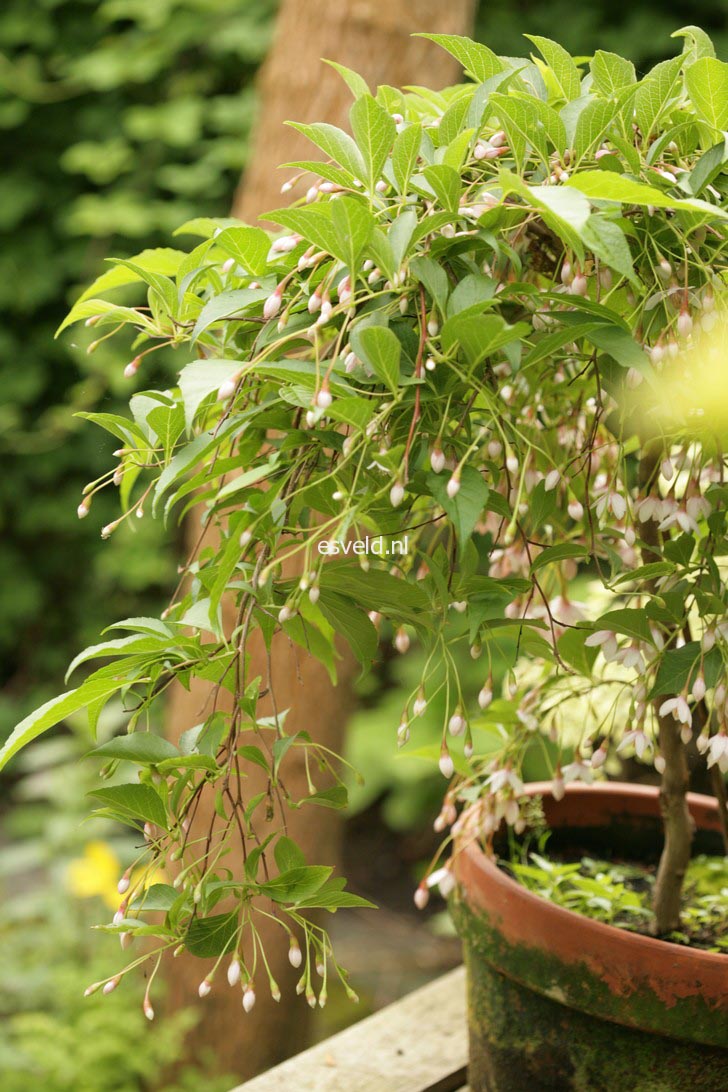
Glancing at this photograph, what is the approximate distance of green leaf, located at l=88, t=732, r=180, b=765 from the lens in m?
0.59

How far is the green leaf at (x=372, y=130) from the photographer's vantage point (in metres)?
0.57

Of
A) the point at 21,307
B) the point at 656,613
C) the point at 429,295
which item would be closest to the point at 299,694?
the point at 656,613

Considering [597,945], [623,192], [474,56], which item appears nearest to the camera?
[623,192]

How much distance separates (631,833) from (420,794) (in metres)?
1.76

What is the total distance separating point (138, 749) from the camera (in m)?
0.61

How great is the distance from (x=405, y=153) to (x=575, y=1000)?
21.8 inches

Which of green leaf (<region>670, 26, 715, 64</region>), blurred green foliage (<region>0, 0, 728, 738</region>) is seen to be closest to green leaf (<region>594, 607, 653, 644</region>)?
green leaf (<region>670, 26, 715, 64</region>)

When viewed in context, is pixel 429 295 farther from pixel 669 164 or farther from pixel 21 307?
pixel 21 307

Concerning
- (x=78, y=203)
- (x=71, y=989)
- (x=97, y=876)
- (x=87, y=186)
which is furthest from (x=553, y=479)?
(x=87, y=186)

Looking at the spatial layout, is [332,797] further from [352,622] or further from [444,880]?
[444,880]

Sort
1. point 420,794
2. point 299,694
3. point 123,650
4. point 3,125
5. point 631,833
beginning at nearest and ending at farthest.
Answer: point 123,650
point 631,833
point 299,694
point 420,794
point 3,125

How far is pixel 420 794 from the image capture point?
9.20ft

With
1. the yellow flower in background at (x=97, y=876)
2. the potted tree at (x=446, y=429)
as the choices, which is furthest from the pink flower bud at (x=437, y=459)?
the yellow flower in background at (x=97, y=876)

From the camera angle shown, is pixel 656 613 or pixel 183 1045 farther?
pixel 183 1045
